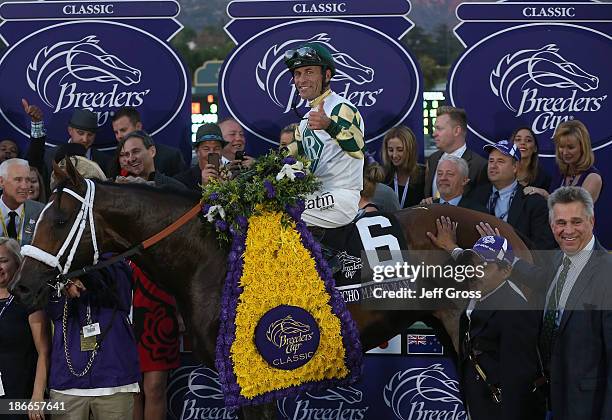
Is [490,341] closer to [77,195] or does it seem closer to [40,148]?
[77,195]

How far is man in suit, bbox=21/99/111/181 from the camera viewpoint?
23.7 feet

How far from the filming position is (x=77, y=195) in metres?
5.22

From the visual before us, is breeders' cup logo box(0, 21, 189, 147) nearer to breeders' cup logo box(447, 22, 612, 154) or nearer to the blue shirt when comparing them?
breeders' cup logo box(447, 22, 612, 154)

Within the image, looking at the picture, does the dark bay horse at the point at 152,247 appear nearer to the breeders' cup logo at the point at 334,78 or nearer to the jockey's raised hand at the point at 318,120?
the jockey's raised hand at the point at 318,120

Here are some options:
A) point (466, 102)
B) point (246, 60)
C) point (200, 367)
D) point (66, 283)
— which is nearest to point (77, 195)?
point (66, 283)

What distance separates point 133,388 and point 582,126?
3744 millimetres

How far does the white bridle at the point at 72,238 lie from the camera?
16.9 ft

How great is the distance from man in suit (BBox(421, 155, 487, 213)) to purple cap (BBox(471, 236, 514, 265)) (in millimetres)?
1381

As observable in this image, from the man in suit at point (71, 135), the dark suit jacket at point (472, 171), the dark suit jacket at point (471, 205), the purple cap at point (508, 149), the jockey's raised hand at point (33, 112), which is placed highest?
the jockey's raised hand at point (33, 112)

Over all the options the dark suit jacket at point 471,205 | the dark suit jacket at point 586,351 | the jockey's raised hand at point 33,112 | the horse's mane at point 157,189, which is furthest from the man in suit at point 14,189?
the dark suit jacket at point 586,351

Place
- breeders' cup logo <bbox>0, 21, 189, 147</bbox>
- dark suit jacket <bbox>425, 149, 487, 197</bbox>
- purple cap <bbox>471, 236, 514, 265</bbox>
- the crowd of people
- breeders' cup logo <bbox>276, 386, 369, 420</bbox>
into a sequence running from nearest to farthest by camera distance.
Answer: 1. the crowd of people
2. purple cap <bbox>471, 236, 514, 265</bbox>
3. breeders' cup logo <bbox>276, 386, 369, 420</bbox>
4. dark suit jacket <bbox>425, 149, 487, 197</bbox>
5. breeders' cup logo <bbox>0, 21, 189, 147</bbox>

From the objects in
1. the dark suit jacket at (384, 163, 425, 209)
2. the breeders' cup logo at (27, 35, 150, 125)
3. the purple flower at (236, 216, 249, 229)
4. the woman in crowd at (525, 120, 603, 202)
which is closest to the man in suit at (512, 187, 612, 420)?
the purple flower at (236, 216, 249, 229)

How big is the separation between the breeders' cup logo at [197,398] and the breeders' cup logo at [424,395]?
1207 millimetres

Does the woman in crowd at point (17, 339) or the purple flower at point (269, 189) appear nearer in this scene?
the purple flower at point (269, 189)
